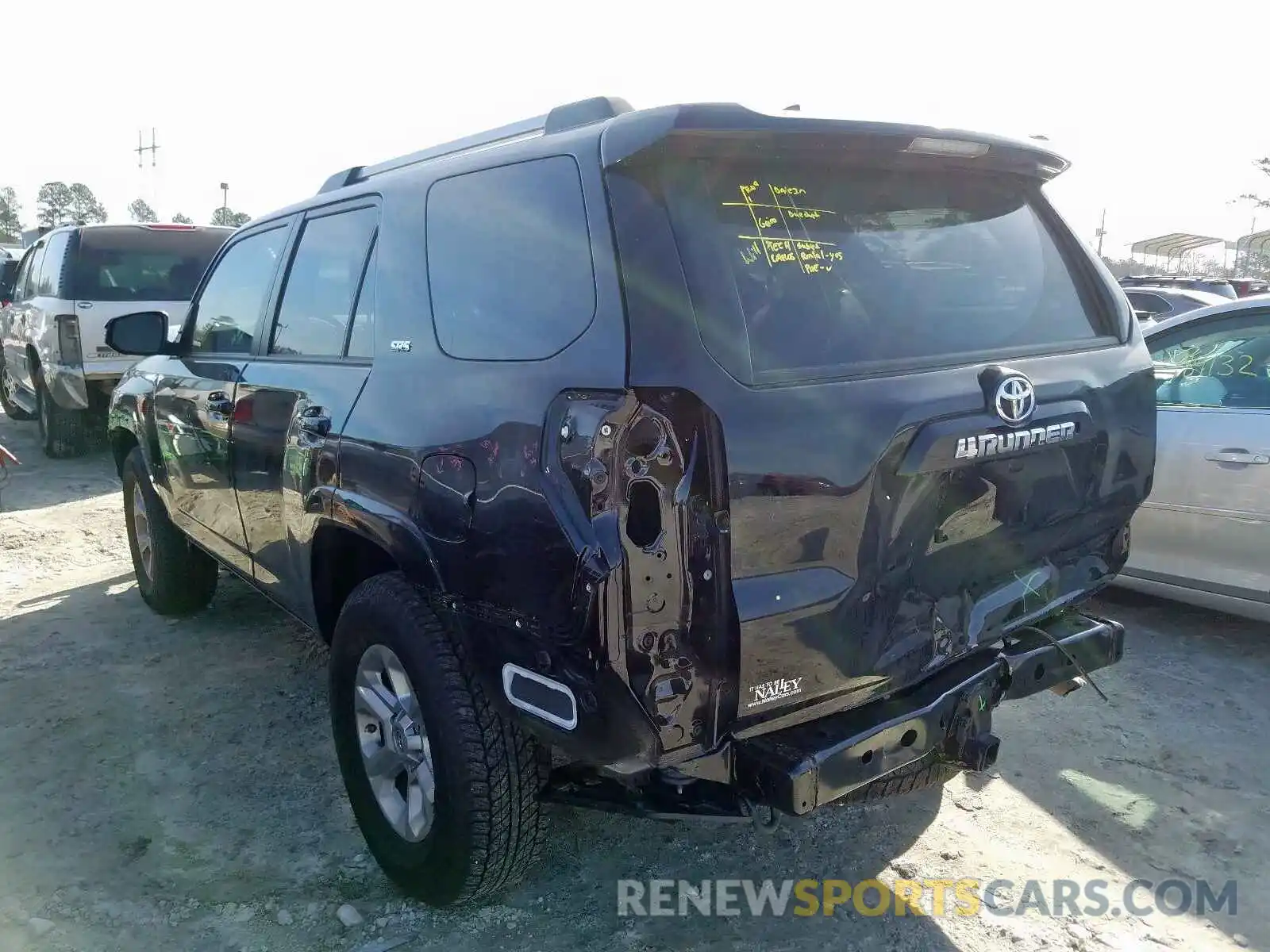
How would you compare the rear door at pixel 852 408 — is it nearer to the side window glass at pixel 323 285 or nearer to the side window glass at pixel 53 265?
the side window glass at pixel 323 285

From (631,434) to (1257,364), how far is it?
11.5 feet

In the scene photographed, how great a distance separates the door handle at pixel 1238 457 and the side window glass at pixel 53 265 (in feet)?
28.8

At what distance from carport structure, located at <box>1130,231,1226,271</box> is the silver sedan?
26.2m

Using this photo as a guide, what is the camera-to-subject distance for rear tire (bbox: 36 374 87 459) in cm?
Answer: 893

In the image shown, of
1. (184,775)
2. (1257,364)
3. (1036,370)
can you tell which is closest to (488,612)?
(1036,370)

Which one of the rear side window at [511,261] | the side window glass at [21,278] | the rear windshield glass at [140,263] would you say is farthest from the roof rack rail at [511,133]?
the side window glass at [21,278]

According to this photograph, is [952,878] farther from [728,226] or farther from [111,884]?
[111,884]

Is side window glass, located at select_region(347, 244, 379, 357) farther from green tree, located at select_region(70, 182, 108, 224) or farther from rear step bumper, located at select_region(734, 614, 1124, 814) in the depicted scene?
green tree, located at select_region(70, 182, 108, 224)

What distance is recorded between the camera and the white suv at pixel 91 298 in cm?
848

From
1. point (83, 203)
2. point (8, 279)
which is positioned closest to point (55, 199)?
point (83, 203)

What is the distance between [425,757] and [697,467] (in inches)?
47.0

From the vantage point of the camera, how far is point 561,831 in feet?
10.1

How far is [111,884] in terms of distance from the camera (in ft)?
9.36

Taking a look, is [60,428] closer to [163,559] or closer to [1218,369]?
[163,559]
